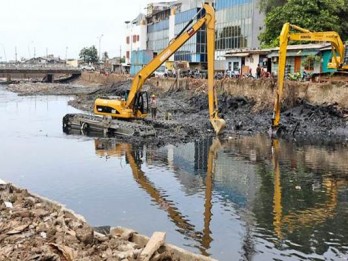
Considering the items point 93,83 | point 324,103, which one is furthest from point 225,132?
point 93,83

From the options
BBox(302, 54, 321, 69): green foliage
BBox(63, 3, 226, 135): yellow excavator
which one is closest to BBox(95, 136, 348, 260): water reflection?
BBox(63, 3, 226, 135): yellow excavator

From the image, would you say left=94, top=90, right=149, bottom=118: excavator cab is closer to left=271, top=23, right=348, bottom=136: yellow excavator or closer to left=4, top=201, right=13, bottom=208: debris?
left=271, top=23, right=348, bottom=136: yellow excavator

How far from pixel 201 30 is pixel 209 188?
6095 centimetres

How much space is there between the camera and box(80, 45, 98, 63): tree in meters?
165

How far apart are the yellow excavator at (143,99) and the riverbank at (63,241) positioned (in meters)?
17.5

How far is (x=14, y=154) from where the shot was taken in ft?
85.4

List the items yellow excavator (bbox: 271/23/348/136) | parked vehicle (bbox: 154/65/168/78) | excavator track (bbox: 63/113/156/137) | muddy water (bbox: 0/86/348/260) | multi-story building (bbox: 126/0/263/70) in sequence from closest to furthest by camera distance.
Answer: muddy water (bbox: 0/86/348/260) < excavator track (bbox: 63/113/156/137) < yellow excavator (bbox: 271/23/348/136) < multi-story building (bbox: 126/0/263/70) < parked vehicle (bbox: 154/65/168/78)

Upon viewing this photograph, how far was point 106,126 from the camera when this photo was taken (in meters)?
31.4

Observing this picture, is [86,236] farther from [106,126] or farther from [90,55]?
[90,55]

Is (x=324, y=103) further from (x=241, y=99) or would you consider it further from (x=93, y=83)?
(x=93, y=83)

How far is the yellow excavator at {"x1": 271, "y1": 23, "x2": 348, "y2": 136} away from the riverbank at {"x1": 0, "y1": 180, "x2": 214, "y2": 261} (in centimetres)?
2157

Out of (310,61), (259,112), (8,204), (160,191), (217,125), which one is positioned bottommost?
(160,191)

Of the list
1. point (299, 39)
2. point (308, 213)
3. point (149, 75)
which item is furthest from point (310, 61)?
point (308, 213)

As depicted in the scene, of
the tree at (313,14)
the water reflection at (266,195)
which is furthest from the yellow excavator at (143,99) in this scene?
the tree at (313,14)
